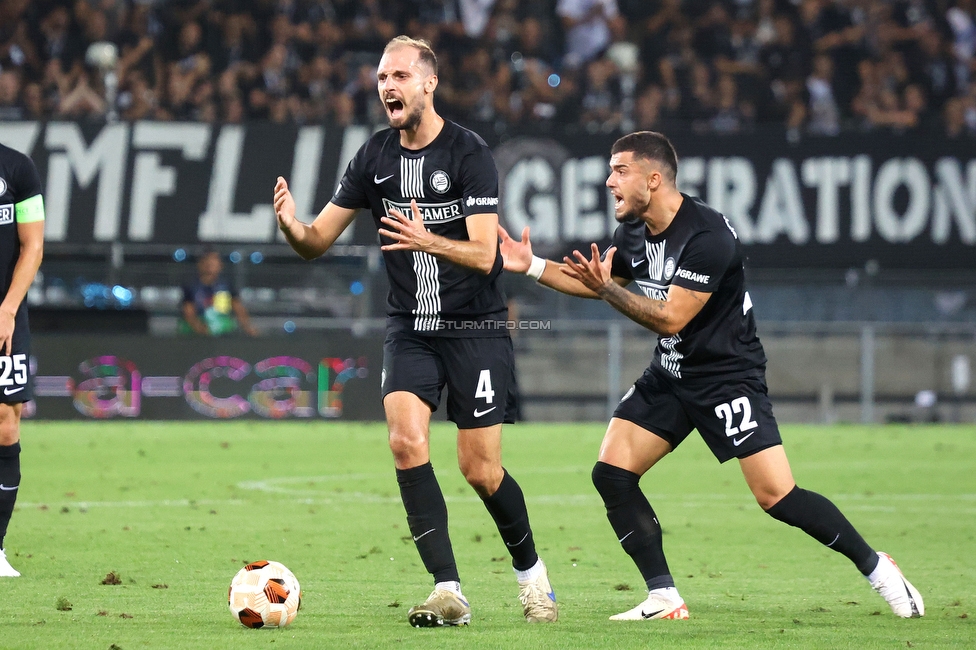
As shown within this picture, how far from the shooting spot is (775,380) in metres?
18.7

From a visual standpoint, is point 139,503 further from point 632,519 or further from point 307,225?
point 632,519

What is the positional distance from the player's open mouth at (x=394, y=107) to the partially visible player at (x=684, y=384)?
0.78 m

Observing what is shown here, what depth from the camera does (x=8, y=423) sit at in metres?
7.22

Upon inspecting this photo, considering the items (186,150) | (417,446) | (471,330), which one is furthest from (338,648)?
(186,150)

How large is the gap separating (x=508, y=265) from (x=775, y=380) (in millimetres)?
Answer: 12976

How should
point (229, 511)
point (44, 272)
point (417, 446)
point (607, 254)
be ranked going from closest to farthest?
point (417, 446) < point (607, 254) < point (229, 511) < point (44, 272)

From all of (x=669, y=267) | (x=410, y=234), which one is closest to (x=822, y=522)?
(x=669, y=267)

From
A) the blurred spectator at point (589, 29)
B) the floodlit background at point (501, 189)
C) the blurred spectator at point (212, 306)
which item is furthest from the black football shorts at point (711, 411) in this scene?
the blurred spectator at point (589, 29)

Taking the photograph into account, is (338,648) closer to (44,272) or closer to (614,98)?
(44,272)

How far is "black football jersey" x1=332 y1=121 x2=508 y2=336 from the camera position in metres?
5.96

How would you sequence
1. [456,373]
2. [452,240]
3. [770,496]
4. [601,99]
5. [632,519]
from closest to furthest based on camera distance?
[452,240]
[456,373]
[770,496]
[632,519]
[601,99]

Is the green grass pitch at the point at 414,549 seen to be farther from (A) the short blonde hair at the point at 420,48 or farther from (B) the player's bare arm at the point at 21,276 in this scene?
(A) the short blonde hair at the point at 420,48

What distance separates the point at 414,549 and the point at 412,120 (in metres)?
3.35

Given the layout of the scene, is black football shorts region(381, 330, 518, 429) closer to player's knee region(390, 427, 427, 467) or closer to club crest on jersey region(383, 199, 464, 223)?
player's knee region(390, 427, 427, 467)
